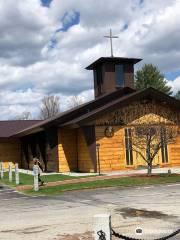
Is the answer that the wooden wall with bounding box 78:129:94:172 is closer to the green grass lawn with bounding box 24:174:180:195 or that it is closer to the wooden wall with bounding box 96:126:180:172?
the wooden wall with bounding box 96:126:180:172

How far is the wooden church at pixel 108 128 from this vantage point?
86.9 ft

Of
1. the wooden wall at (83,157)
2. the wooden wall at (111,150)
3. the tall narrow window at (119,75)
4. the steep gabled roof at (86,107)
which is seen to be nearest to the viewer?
the wooden wall at (111,150)

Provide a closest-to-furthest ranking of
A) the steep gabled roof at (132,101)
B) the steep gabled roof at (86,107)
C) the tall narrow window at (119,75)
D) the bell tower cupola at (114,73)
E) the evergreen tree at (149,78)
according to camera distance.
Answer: the steep gabled roof at (132,101) < the steep gabled roof at (86,107) < the bell tower cupola at (114,73) < the tall narrow window at (119,75) < the evergreen tree at (149,78)

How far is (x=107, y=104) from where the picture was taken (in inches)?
1134

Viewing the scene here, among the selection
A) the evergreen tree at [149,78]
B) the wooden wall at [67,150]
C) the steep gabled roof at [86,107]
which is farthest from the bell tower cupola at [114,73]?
the evergreen tree at [149,78]

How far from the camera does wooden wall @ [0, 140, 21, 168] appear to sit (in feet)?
129

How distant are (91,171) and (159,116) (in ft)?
17.8

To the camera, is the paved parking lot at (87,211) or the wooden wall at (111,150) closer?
the paved parking lot at (87,211)

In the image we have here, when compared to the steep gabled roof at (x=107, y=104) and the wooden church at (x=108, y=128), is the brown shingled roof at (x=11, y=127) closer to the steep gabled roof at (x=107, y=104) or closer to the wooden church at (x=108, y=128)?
the wooden church at (x=108, y=128)

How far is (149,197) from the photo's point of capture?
14633mm

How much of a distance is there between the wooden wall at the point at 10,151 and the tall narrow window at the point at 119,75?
40.3 ft

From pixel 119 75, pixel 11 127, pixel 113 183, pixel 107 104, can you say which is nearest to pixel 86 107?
pixel 107 104

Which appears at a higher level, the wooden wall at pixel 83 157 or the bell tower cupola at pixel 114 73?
the bell tower cupola at pixel 114 73

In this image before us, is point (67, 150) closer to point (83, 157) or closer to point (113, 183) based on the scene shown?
point (83, 157)
